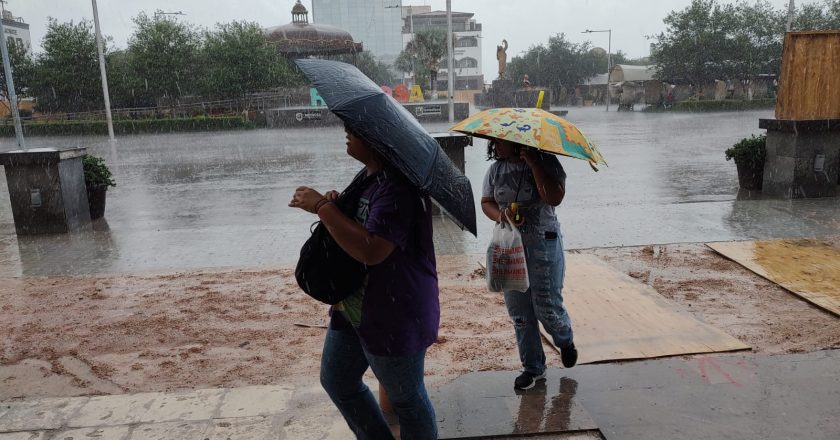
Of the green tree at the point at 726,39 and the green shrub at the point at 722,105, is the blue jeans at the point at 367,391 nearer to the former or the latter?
the green shrub at the point at 722,105

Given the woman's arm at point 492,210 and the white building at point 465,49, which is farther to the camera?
the white building at point 465,49

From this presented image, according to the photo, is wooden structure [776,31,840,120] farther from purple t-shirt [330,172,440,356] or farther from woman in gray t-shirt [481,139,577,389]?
purple t-shirt [330,172,440,356]

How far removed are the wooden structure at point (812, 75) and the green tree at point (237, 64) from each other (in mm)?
34609

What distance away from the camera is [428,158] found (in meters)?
2.18

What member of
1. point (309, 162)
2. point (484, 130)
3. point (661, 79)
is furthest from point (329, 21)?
point (484, 130)

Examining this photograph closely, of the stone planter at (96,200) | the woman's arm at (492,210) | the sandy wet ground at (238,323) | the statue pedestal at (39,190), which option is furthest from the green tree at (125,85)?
the woman's arm at (492,210)

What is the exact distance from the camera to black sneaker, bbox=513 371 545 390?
137 inches

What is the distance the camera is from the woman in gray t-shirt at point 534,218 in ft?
10.3

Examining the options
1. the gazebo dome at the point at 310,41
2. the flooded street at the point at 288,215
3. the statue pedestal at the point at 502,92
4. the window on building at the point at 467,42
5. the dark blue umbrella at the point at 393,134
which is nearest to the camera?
the dark blue umbrella at the point at 393,134

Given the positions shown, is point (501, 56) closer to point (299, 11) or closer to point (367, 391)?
point (299, 11)

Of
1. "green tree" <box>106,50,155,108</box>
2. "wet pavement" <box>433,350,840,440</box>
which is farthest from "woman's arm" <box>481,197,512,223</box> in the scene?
"green tree" <box>106,50,155,108</box>

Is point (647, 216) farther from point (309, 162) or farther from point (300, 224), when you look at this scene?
point (309, 162)

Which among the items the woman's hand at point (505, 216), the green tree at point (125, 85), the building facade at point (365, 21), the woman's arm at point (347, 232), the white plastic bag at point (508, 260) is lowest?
the white plastic bag at point (508, 260)

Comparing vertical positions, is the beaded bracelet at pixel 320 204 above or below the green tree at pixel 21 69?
below
